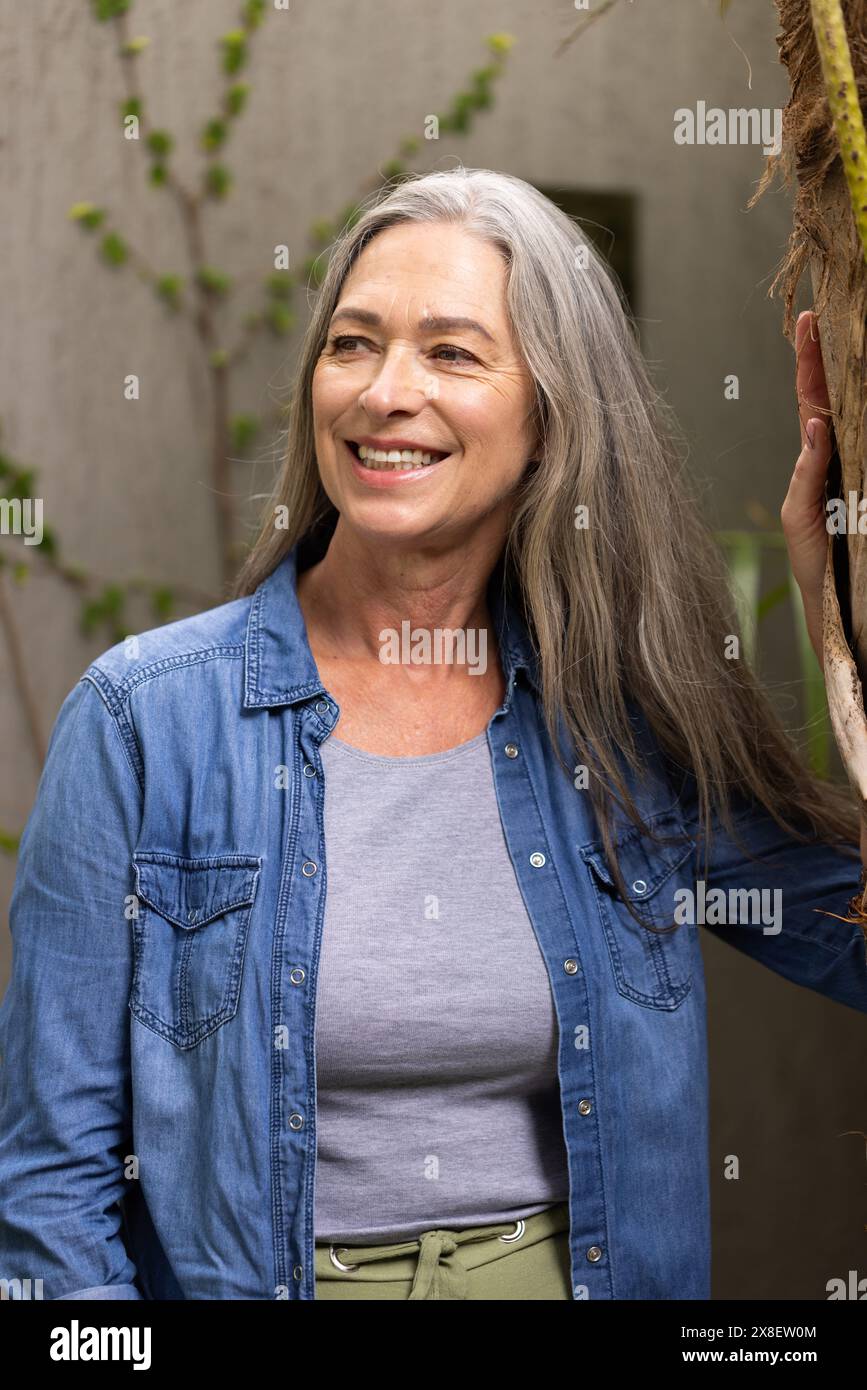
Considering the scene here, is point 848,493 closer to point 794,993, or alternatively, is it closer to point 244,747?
point 244,747

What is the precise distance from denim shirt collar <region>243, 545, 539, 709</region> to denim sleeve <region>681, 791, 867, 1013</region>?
0.19 m

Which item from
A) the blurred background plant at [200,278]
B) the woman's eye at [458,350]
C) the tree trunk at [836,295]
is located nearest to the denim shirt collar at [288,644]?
the woman's eye at [458,350]

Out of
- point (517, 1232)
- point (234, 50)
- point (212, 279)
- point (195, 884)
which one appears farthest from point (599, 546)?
point (234, 50)

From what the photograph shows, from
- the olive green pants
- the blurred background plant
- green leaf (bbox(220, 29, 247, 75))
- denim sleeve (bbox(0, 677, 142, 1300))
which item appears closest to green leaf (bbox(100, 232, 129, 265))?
the blurred background plant

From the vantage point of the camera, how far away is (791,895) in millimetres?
1192

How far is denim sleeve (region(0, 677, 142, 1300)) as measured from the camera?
1.04 meters

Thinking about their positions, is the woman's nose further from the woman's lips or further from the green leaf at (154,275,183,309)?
the green leaf at (154,275,183,309)

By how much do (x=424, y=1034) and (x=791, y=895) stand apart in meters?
0.35

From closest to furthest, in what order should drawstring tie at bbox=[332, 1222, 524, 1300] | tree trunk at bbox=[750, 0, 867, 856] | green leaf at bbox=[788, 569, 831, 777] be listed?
tree trunk at bbox=[750, 0, 867, 856]
drawstring tie at bbox=[332, 1222, 524, 1300]
green leaf at bbox=[788, 569, 831, 777]

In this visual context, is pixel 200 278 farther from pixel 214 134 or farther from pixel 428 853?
pixel 428 853

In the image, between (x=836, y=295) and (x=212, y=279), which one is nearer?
(x=836, y=295)

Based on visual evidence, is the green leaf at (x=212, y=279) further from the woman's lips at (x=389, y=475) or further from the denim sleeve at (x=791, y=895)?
the denim sleeve at (x=791, y=895)

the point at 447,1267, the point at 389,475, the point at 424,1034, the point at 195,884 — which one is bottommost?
the point at 447,1267
